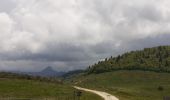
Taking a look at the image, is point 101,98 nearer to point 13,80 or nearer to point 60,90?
point 60,90

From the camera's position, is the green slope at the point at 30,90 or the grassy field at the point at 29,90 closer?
the green slope at the point at 30,90

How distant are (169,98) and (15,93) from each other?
5159 centimetres

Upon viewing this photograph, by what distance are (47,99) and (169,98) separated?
32.0 metres

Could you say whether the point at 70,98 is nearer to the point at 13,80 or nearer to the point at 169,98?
the point at 169,98

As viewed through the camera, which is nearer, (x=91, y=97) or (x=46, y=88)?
(x=91, y=97)

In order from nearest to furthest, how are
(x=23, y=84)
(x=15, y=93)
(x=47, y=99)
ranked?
(x=47, y=99) < (x=15, y=93) < (x=23, y=84)

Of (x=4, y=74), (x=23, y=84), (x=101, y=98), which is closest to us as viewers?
(x=101, y=98)

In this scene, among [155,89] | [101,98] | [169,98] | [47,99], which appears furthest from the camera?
[155,89]

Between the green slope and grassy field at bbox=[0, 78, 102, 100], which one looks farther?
grassy field at bbox=[0, 78, 102, 100]

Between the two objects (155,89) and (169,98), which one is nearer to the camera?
(169,98)

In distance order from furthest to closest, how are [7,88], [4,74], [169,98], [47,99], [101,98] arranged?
[4,74] → [7,88] → [101,98] → [47,99] → [169,98]

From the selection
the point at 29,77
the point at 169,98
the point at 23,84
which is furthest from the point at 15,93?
the point at 169,98

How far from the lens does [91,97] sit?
9744cm

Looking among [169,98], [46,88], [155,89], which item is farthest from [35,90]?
[155,89]
